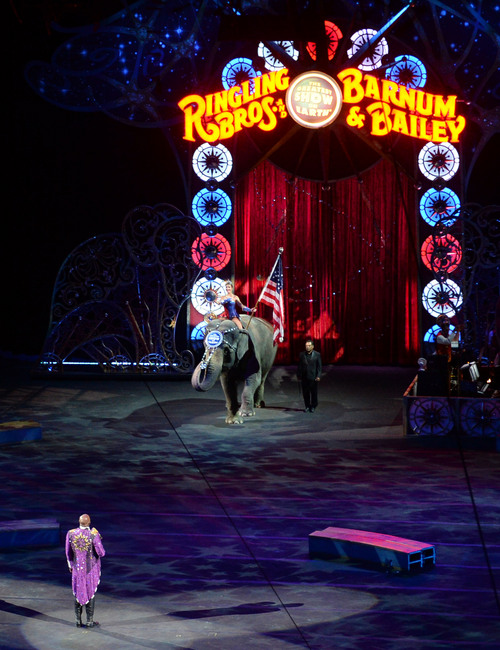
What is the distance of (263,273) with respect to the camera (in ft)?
71.8

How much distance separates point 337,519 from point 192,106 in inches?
518

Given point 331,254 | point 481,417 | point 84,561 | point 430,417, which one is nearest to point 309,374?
point 430,417

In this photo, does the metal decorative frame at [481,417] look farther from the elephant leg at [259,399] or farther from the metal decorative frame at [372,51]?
the metal decorative frame at [372,51]

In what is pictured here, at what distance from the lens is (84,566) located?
22.2ft

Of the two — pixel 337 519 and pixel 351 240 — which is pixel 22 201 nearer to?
pixel 351 240

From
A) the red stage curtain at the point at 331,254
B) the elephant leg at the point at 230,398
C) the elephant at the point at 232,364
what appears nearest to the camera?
the elephant at the point at 232,364

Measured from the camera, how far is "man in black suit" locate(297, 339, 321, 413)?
50.5 feet

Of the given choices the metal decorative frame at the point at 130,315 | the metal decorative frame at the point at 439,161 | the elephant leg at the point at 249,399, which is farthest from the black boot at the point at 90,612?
the metal decorative frame at the point at 439,161

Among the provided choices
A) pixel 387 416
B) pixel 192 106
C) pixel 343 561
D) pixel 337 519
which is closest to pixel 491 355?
pixel 387 416

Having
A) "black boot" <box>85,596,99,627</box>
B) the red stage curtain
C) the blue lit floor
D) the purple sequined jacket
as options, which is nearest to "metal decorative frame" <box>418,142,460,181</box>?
the red stage curtain

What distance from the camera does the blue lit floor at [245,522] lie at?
6797 mm

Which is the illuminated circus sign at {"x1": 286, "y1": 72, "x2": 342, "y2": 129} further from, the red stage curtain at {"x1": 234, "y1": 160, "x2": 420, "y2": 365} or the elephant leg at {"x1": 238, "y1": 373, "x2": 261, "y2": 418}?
the elephant leg at {"x1": 238, "y1": 373, "x2": 261, "y2": 418}

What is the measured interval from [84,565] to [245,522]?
2.82m

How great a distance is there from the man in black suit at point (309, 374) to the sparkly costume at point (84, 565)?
341 inches
